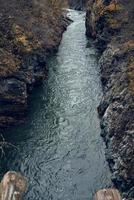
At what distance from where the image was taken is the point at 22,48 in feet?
209

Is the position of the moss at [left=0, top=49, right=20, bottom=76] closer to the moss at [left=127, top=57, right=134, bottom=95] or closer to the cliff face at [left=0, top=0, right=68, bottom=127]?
the cliff face at [left=0, top=0, right=68, bottom=127]

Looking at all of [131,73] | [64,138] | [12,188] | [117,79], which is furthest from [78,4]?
[12,188]

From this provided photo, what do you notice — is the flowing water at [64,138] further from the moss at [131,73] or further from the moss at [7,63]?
the moss at [131,73]

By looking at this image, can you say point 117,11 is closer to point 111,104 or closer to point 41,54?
point 41,54

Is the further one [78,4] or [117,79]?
[78,4]

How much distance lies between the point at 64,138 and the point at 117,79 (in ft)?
37.6

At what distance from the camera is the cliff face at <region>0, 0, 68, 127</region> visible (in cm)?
5603

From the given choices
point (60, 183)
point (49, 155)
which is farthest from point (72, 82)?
point (60, 183)

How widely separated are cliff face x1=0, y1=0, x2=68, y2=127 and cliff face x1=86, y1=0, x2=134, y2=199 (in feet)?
26.7

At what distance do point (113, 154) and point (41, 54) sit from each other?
26349 millimetres


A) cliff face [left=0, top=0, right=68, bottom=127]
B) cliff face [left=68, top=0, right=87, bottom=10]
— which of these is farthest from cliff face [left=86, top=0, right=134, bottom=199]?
cliff face [left=68, top=0, right=87, bottom=10]

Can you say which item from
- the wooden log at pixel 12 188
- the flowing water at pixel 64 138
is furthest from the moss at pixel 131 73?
the wooden log at pixel 12 188

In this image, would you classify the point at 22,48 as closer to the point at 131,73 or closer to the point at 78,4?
the point at 131,73

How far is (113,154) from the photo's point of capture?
145 feet
